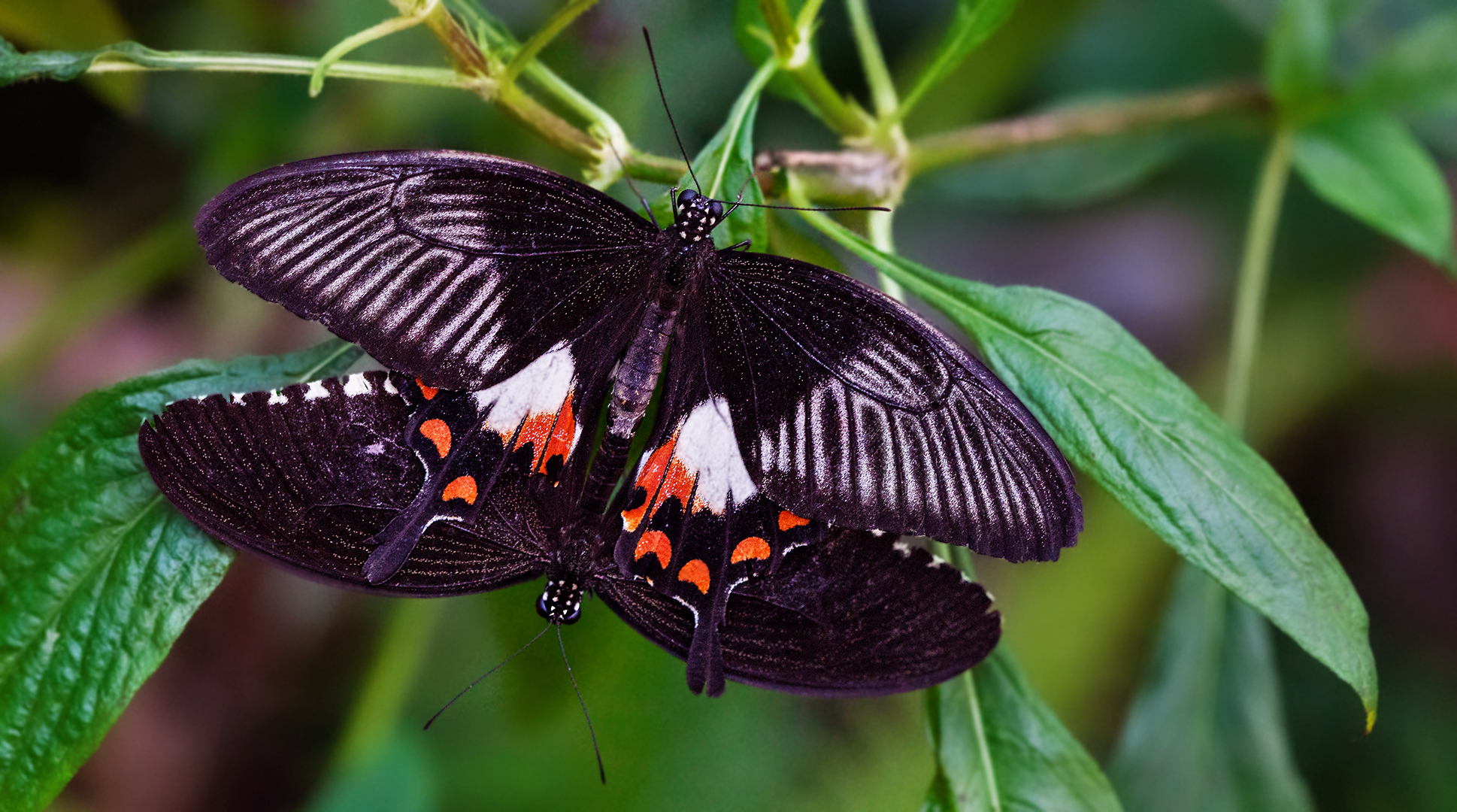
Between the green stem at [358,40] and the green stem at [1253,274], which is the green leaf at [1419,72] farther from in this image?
the green stem at [358,40]

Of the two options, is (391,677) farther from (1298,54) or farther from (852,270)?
(1298,54)

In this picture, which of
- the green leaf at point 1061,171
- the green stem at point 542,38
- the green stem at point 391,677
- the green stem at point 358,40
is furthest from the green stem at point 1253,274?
the green stem at point 391,677

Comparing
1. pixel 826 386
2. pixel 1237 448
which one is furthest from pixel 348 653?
pixel 1237 448

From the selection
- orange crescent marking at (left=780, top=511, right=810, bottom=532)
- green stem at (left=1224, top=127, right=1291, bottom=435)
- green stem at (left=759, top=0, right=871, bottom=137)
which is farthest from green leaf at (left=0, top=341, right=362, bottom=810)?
→ green stem at (left=1224, top=127, right=1291, bottom=435)

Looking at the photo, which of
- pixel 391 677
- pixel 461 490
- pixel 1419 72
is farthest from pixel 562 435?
pixel 1419 72

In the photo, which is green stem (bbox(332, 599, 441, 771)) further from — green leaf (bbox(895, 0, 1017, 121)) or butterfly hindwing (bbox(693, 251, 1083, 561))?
green leaf (bbox(895, 0, 1017, 121))

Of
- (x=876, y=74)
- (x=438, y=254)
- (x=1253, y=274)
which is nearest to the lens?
(x=438, y=254)

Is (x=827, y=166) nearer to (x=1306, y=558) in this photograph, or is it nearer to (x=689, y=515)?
(x=689, y=515)
